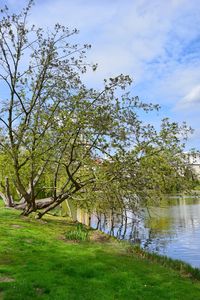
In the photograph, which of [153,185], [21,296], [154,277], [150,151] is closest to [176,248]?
[153,185]

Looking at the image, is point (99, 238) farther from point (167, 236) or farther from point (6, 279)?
point (167, 236)

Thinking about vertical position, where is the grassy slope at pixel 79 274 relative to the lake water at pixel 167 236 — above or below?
above

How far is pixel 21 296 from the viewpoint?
344 inches

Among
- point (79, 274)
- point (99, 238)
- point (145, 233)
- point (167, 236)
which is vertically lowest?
point (167, 236)

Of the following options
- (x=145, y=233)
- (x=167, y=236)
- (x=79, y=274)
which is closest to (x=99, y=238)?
(x=79, y=274)

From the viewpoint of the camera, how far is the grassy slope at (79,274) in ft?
30.6

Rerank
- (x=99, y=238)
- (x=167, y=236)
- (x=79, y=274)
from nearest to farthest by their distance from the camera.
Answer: (x=79, y=274)
(x=99, y=238)
(x=167, y=236)

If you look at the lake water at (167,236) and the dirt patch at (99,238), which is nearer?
the dirt patch at (99,238)

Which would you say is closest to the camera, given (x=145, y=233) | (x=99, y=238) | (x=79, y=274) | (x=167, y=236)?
(x=79, y=274)

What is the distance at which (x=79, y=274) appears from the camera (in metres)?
11.0

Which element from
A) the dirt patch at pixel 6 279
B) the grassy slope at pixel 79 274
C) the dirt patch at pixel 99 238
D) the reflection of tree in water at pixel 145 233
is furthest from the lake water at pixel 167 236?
the dirt patch at pixel 6 279

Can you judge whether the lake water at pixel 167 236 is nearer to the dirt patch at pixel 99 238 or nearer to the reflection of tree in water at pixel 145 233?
the reflection of tree in water at pixel 145 233

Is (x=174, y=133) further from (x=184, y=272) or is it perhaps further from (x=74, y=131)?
(x=184, y=272)

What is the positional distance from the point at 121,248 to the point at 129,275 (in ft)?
18.7
